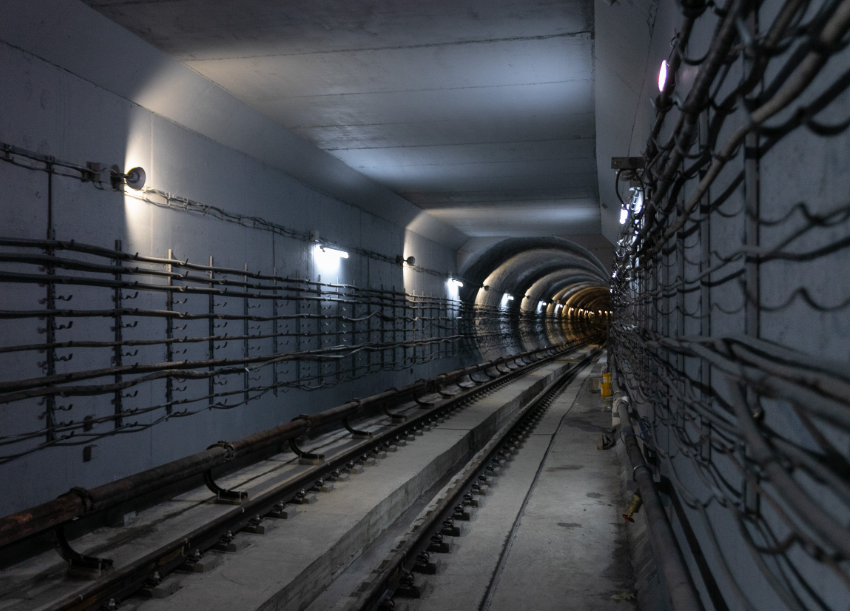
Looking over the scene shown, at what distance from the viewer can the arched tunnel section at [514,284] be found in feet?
74.3

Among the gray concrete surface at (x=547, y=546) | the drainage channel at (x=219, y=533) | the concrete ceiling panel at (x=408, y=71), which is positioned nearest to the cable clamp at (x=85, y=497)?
the drainage channel at (x=219, y=533)

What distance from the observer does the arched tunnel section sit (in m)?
22.7

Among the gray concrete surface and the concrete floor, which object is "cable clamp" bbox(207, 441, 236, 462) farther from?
the concrete floor

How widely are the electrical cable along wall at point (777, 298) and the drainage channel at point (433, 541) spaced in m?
2.36

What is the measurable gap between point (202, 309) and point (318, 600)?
407 cm

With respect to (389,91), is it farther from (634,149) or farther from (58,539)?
(58,539)

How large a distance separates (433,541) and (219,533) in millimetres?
1868

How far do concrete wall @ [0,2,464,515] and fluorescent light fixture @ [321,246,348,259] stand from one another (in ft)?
2.69

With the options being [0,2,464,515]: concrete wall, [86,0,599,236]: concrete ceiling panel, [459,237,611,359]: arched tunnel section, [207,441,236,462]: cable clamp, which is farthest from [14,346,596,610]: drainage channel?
[459,237,611,359]: arched tunnel section

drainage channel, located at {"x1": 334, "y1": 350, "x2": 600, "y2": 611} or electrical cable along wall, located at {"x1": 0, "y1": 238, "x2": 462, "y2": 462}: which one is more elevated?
electrical cable along wall, located at {"x1": 0, "y1": 238, "x2": 462, "y2": 462}

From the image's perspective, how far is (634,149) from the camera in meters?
7.68

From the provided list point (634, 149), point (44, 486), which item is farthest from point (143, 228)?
point (634, 149)

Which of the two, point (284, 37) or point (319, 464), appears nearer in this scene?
point (284, 37)

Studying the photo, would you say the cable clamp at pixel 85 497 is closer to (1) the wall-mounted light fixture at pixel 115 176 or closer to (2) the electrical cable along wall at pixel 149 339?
(2) the electrical cable along wall at pixel 149 339
